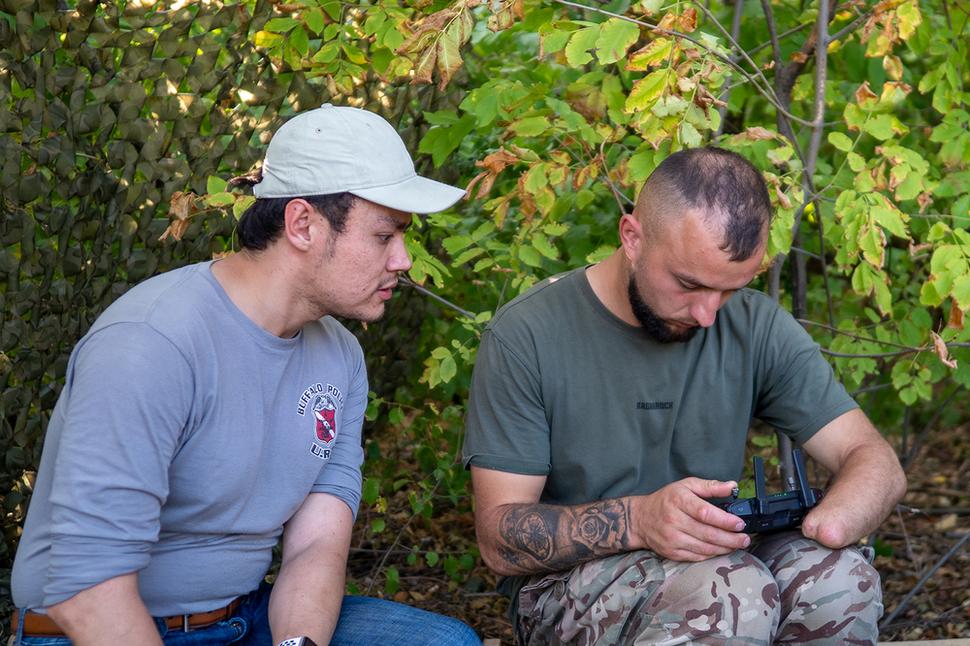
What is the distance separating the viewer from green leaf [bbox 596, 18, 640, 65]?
2820 mm

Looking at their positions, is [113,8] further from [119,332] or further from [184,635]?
[184,635]

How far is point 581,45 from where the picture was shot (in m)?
2.87

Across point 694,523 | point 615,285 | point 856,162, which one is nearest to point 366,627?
point 694,523

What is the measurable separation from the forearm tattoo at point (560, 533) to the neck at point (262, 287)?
715mm

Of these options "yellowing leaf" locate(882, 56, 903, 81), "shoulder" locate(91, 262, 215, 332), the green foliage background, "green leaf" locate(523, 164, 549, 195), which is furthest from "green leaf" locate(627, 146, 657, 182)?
"shoulder" locate(91, 262, 215, 332)

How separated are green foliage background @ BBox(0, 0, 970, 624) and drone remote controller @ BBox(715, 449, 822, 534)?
1.88 feet

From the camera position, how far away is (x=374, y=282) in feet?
8.32

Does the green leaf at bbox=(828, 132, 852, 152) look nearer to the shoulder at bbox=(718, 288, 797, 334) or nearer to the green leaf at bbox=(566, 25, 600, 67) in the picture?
the shoulder at bbox=(718, 288, 797, 334)

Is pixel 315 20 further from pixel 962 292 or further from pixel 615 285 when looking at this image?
pixel 962 292

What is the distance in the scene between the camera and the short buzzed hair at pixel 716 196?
8.89ft

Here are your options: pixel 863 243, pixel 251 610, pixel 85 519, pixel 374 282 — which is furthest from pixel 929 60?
pixel 85 519

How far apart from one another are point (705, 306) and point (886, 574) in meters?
2.29

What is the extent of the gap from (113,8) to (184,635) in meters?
1.72

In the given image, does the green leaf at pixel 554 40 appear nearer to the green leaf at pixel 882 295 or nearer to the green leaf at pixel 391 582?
the green leaf at pixel 882 295
